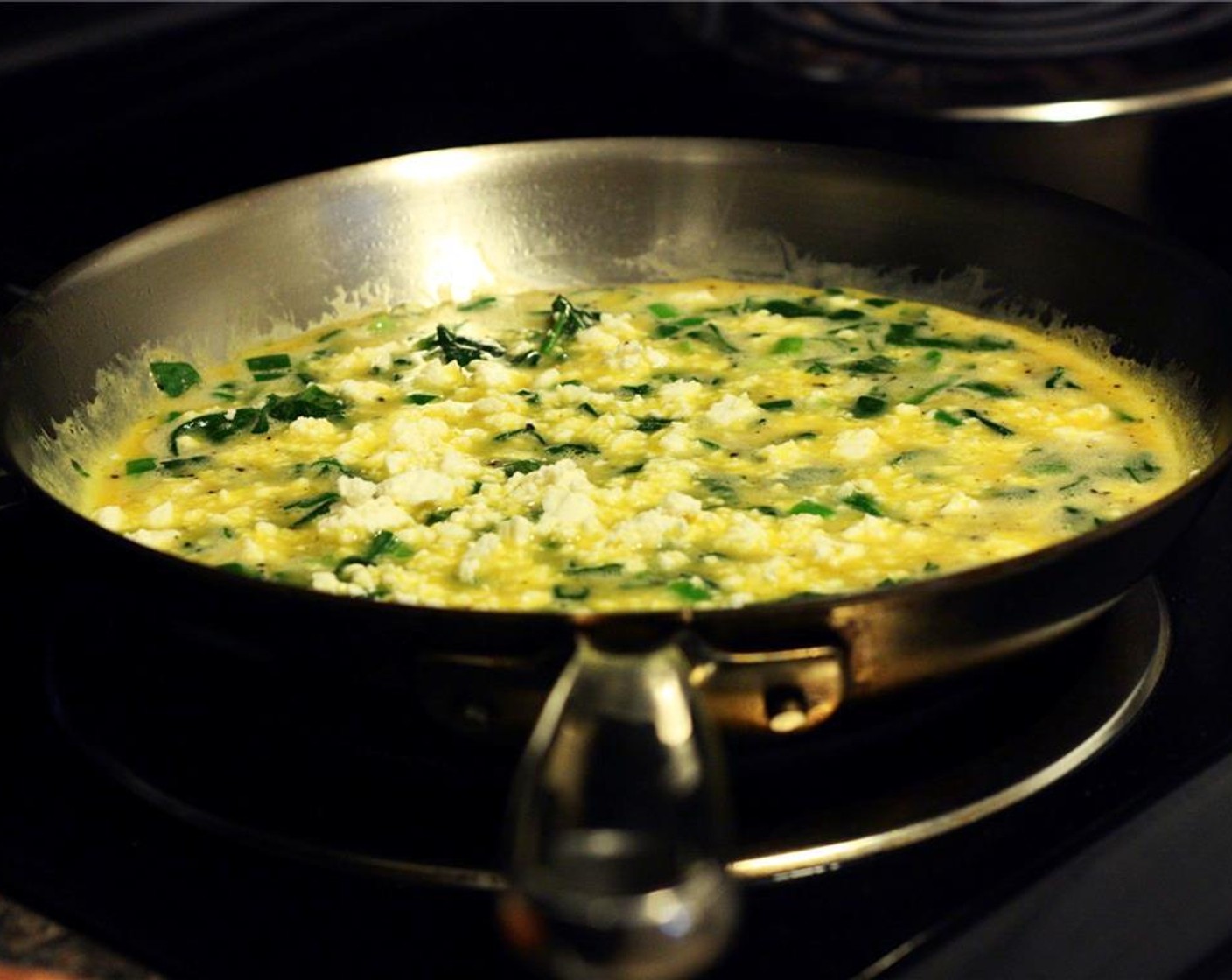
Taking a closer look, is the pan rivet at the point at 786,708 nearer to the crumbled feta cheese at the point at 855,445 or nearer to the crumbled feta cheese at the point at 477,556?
the crumbled feta cheese at the point at 477,556

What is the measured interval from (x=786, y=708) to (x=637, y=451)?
2.16ft

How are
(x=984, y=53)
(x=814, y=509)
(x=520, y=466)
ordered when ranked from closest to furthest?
(x=814, y=509), (x=520, y=466), (x=984, y=53)

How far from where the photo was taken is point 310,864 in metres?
1.38

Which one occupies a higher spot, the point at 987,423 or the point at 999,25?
the point at 999,25

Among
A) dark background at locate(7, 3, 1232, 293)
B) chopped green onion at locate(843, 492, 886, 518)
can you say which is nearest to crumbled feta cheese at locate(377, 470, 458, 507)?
chopped green onion at locate(843, 492, 886, 518)

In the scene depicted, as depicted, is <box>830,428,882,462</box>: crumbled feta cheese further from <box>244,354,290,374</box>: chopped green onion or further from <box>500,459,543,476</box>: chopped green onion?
<box>244,354,290,374</box>: chopped green onion


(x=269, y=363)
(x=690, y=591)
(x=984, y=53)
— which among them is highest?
(x=984, y=53)

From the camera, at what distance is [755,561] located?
1.63 meters

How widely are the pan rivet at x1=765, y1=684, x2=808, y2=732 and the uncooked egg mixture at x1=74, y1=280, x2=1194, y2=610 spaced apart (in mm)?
250

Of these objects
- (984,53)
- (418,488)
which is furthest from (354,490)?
(984,53)

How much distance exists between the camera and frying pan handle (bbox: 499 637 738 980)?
1.04m

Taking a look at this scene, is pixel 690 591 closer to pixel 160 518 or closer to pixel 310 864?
pixel 310 864

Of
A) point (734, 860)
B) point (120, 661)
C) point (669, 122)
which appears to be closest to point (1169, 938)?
point (734, 860)

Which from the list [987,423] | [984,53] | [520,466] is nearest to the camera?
[520,466]
